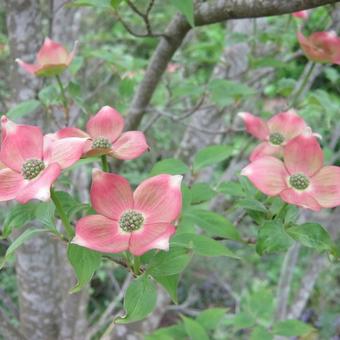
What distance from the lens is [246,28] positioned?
4.94ft

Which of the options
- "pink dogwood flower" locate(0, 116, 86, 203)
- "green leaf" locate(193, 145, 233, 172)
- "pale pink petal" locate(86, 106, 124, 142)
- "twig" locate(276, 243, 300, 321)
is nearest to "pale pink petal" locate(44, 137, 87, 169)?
"pink dogwood flower" locate(0, 116, 86, 203)

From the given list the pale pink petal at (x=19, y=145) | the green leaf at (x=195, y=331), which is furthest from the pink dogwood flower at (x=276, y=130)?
the green leaf at (x=195, y=331)

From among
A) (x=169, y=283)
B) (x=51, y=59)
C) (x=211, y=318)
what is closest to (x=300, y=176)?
(x=169, y=283)

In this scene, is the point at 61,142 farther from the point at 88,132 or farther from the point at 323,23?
the point at 323,23

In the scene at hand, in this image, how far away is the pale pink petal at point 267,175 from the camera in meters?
0.58

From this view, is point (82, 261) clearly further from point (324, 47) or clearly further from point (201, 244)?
point (324, 47)

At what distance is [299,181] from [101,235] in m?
0.26

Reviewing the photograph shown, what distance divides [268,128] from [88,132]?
276 millimetres

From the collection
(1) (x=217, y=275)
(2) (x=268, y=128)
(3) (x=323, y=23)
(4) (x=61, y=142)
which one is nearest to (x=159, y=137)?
(1) (x=217, y=275)

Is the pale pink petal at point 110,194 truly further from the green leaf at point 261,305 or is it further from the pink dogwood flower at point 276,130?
the green leaf at point 261,305

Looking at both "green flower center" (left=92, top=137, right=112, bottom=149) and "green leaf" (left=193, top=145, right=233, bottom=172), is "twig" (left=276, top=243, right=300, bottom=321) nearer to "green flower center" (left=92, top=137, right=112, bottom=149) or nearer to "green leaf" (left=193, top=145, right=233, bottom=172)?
"green leaf" (left=193, top=145, right=233, bottom=172)

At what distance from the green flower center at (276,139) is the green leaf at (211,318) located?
492 millimetres

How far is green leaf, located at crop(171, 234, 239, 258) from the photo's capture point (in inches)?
22.4

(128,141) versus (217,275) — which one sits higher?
(128,141)
